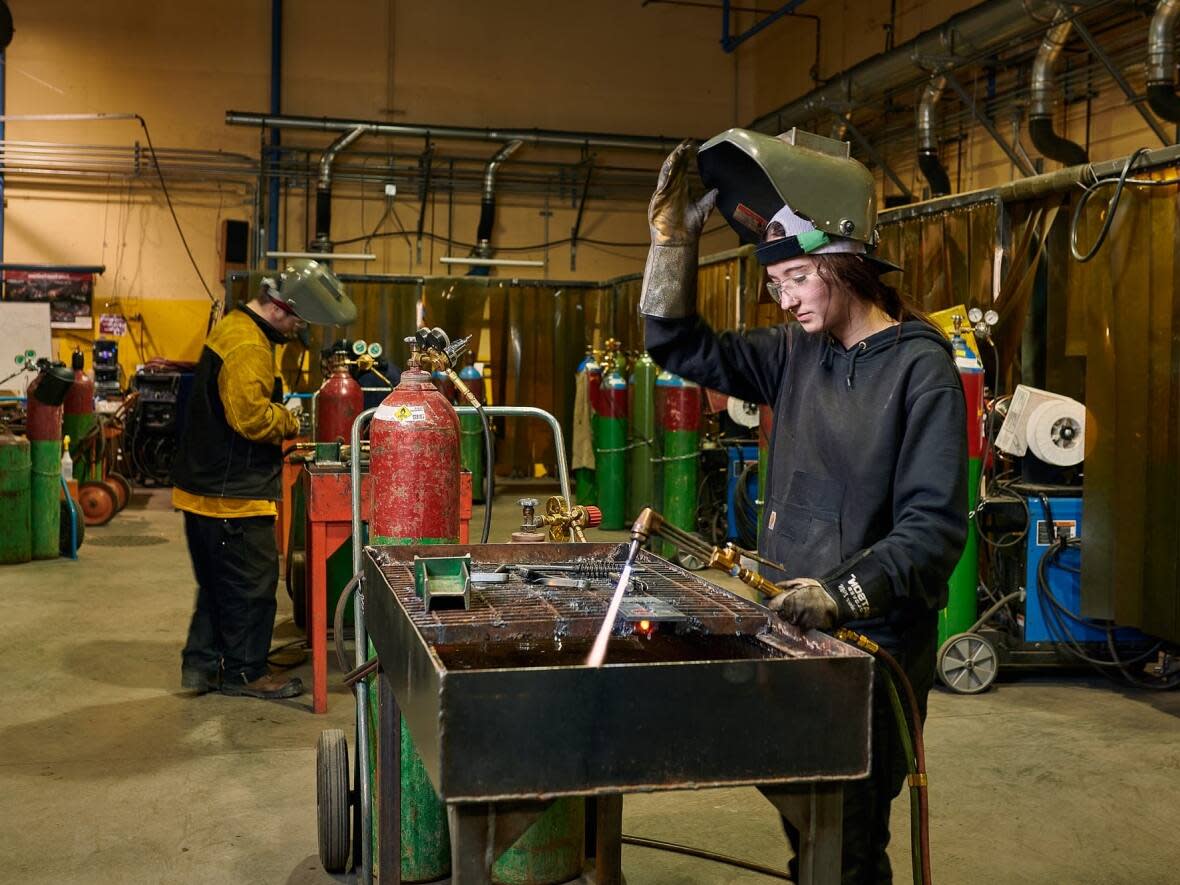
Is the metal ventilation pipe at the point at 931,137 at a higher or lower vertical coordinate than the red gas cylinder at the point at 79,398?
higher

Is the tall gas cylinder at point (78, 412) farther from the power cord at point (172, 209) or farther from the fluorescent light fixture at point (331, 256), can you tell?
the power cord at point (172, 209)

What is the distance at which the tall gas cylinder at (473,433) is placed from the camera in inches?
361

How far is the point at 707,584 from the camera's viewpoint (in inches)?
82.4

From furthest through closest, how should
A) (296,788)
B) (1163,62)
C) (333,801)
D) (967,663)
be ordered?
(1163,62) → (967,663) → (296,788) → (333,801)

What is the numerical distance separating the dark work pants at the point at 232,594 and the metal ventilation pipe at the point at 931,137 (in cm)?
638

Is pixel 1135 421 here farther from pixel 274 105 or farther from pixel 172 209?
pixel 172 209

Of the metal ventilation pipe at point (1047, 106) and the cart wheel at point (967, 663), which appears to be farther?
the metal ventilation pipe at point (1047, 106)

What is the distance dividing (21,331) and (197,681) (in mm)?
7956

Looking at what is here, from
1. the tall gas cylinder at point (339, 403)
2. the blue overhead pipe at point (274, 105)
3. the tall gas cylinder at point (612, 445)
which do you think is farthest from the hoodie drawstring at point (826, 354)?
the blue overhead pipe at point (274, 105)

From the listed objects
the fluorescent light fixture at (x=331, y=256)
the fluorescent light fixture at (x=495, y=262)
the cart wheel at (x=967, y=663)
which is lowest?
the cart wheel at (x=967, y=663)

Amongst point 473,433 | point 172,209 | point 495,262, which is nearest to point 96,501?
point 473,433

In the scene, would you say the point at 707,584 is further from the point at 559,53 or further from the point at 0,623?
the point at 559,53

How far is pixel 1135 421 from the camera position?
16.6ft

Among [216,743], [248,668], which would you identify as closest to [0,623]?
[248,668]
